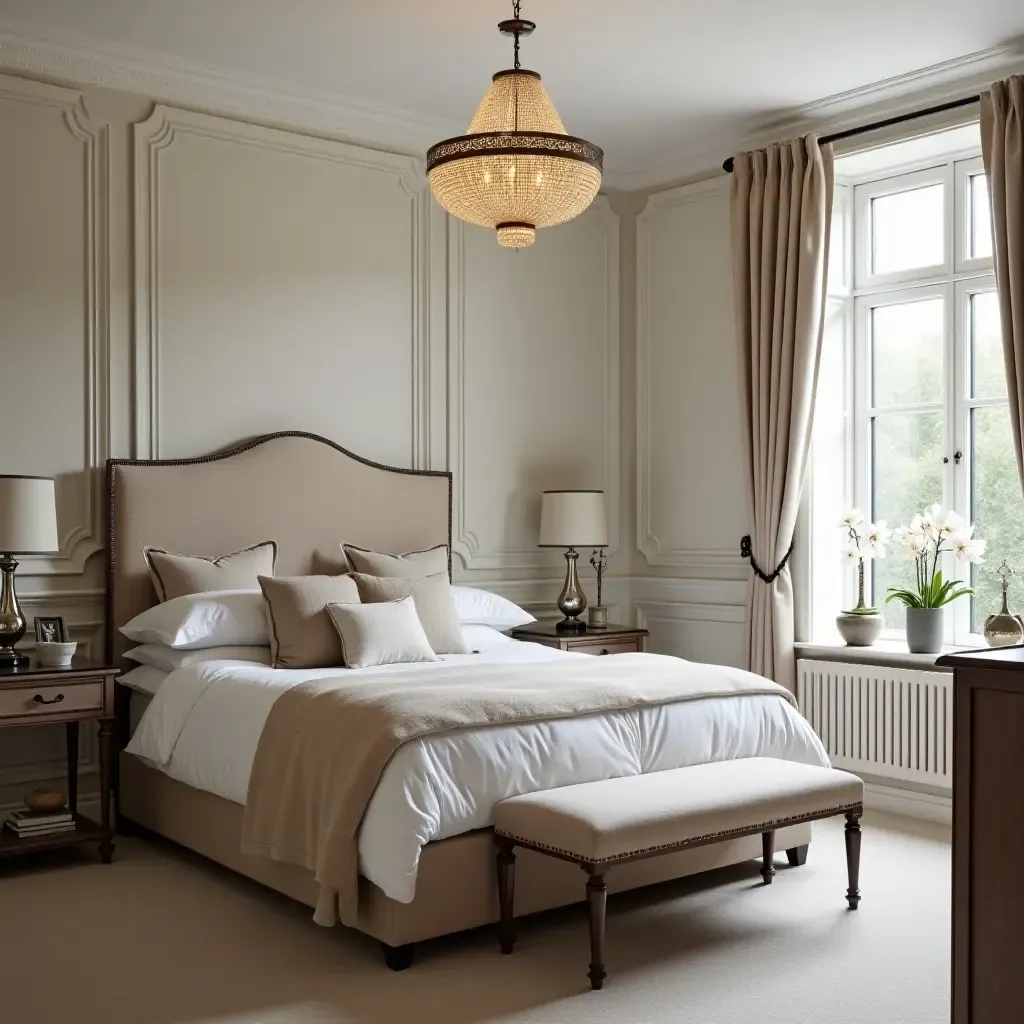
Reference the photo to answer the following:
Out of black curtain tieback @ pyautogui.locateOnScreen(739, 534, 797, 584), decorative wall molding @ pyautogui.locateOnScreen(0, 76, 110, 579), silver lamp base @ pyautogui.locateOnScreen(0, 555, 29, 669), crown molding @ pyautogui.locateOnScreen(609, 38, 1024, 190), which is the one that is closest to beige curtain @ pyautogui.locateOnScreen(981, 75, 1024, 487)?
crown molding @ pyautogui.locateOnScreen(609, 38, 1024, 190)

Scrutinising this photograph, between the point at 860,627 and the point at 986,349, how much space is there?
129 centimetres

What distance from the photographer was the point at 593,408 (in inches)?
245

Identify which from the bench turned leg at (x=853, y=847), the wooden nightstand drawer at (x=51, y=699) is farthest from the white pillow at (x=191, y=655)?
the bench turned leg at (x=853, y=847)

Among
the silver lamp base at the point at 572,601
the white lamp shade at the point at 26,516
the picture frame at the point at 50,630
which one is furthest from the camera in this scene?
the silver lamp base at the point at 572,601

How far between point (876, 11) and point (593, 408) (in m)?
2.44

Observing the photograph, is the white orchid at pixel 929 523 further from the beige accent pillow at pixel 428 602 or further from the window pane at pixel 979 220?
the beige accent pillow at pixel 428 602

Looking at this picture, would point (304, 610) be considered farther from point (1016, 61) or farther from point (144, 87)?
point (1016, 61)

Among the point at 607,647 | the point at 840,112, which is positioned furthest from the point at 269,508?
the point at 840,112

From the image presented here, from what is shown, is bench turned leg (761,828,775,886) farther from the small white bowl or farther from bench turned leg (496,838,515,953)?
the small white bowl

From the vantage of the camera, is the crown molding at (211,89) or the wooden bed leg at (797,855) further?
the crown molding at (211,89)

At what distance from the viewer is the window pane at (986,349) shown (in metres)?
5.12

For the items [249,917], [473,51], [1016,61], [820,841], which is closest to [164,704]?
[249,917]

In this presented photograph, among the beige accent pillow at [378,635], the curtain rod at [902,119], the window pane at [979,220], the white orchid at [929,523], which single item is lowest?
the beige accent pillow at [378,635]

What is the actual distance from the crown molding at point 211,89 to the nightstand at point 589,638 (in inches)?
88.8
